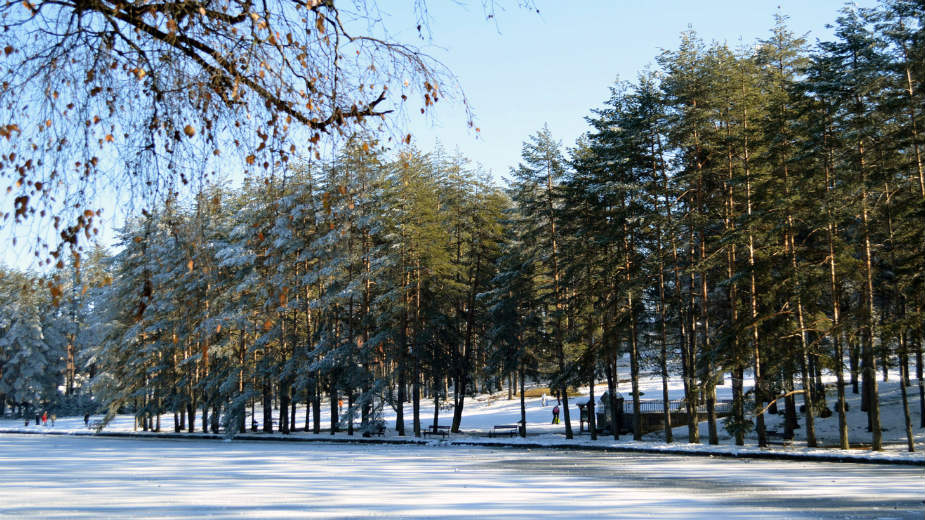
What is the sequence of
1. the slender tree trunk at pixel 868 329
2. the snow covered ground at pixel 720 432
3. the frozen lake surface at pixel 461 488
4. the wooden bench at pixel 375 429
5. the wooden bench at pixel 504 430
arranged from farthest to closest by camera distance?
the wooden bench at pixel 504 430
the wooden bench at pixel 375 429
the snow covered ground at pixel 720 432
the slender tree trunk at pixel 868 329
the frozen lake surface at pixel 461 488

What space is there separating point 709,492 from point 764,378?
453 inches

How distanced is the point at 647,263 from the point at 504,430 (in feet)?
51.2

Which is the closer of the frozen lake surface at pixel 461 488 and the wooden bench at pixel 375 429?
the frozen lake surface at pixel 461 488

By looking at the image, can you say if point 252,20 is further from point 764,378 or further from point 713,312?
point 713,312

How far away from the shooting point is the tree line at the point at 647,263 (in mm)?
22141

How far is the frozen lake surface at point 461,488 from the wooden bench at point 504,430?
1048 centimetres

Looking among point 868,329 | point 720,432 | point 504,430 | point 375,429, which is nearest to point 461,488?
point 868,329

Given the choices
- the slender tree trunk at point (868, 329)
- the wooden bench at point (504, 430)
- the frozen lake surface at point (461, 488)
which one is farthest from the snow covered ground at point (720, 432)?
the frozen lake surface at point (461, 488)

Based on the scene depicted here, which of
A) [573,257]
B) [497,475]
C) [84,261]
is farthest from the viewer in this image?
[573,257]

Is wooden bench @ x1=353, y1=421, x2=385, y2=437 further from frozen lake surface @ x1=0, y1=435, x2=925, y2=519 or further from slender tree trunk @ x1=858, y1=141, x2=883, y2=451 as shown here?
slender tree trunk @ x1=858, y1=141, x2=883, y2=451

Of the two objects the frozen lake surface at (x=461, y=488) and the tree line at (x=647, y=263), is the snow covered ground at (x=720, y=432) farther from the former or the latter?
the frozen lake surface at (x=461, y=488)

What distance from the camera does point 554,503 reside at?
11.9 metres

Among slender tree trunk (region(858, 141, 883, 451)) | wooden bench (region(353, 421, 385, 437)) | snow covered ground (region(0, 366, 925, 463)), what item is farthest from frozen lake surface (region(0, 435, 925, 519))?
wooden bench (region(353, 421, 385, 437))

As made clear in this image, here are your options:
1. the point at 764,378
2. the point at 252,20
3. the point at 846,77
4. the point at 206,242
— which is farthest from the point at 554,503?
the point at 846,77
